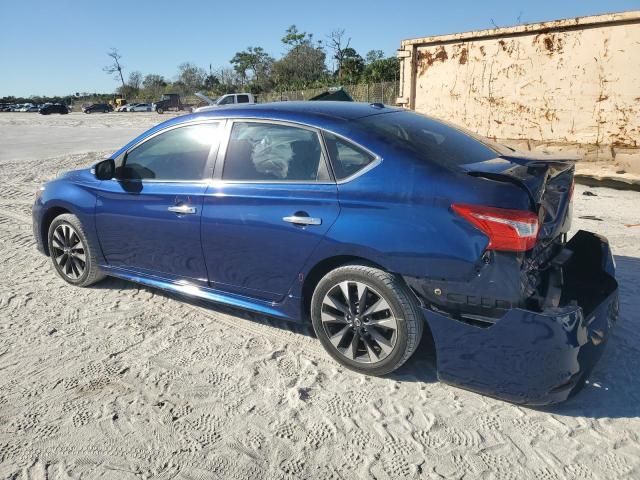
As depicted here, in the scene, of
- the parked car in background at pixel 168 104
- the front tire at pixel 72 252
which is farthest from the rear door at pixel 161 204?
the parked car in background at pixel 168 104

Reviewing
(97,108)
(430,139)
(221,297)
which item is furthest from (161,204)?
(97,108)

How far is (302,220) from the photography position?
3162mm

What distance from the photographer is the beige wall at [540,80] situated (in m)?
8.34

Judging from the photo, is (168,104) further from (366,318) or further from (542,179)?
(542,179)

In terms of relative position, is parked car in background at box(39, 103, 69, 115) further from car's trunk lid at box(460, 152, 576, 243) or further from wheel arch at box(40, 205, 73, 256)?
car's trunk lid at box(460, 152, 576, 243)

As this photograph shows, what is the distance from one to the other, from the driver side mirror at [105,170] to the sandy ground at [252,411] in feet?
3.71

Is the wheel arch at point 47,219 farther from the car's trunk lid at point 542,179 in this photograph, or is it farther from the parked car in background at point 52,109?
the parked car in background at point 52,109

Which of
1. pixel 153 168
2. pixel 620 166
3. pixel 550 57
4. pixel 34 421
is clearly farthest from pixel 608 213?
pixel 34 421

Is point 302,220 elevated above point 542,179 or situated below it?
below

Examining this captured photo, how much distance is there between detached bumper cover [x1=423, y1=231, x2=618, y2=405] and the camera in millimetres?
2570

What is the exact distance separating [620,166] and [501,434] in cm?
756

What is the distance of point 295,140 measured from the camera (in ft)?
11.1

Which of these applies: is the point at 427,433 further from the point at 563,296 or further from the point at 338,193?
the point at 338,193

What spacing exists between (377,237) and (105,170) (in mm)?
2537
